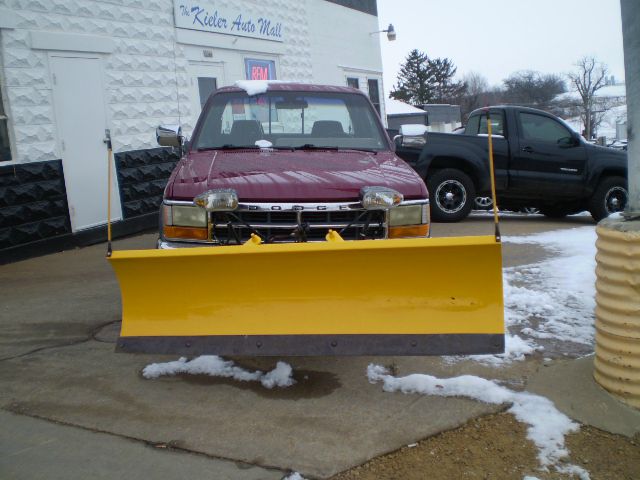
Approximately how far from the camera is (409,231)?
3779mm

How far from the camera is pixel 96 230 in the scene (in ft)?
27.1

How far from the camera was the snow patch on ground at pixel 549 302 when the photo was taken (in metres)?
4.11

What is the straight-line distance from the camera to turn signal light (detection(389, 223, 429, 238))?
3.73 m

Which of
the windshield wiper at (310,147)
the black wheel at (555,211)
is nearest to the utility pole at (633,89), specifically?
the windshield wiper at (310,147)

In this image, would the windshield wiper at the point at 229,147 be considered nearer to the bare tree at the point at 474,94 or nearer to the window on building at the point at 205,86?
the window on building at the point at 205,86

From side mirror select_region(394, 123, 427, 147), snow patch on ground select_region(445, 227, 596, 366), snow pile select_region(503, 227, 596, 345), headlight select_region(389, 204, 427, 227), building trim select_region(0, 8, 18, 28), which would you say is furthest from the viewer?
building trim select_region(0, 8, 18, 28)

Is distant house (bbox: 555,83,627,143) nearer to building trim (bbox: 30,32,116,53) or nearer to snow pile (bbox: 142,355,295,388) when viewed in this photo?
building trim (bbox: 30,32,116,53)

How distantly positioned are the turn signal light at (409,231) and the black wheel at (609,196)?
6754 millimetres

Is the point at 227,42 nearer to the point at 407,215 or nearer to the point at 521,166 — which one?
the point at 521,166

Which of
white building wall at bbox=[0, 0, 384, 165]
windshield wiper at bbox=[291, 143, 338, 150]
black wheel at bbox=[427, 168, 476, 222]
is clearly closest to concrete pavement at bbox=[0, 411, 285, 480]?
windshield wiper at bbox=[291, 143, 338, 150]

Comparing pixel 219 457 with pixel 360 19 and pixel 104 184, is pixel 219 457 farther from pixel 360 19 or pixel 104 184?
pixel 360 19

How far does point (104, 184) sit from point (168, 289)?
18.8 ft

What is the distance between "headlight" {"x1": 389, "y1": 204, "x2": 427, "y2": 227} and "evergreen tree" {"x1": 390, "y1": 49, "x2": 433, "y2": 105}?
7495cm

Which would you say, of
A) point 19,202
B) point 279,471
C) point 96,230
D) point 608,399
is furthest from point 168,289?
point 96,230
